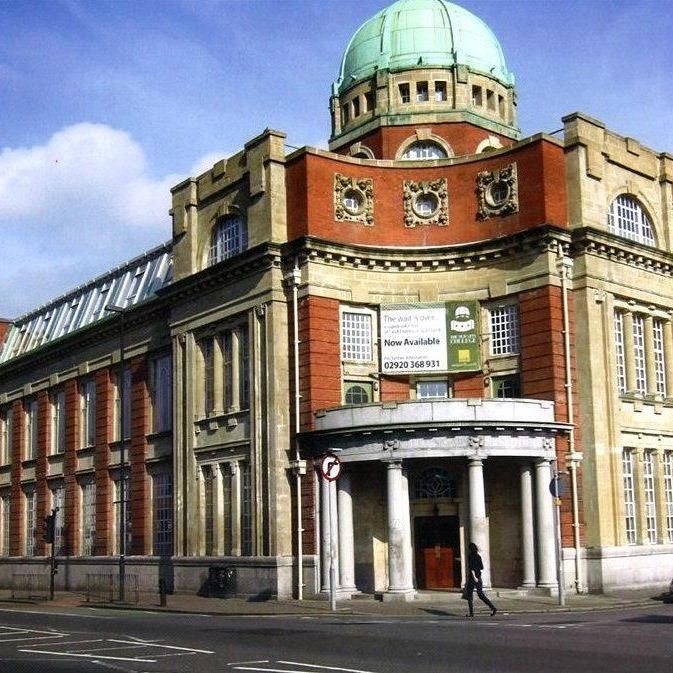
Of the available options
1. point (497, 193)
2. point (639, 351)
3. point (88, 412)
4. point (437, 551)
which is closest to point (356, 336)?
point (497, 193)

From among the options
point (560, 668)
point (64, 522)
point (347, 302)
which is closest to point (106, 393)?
point (64, 522)

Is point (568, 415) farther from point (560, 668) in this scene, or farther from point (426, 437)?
point (560, 668)

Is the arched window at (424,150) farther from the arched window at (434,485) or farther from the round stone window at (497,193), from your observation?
the arched window at (434,485)

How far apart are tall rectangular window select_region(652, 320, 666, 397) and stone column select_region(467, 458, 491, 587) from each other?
10.2m

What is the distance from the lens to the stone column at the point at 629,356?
4128 cm

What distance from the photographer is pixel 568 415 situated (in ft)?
127

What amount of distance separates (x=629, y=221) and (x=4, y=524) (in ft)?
134

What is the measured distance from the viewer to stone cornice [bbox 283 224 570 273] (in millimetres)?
39719

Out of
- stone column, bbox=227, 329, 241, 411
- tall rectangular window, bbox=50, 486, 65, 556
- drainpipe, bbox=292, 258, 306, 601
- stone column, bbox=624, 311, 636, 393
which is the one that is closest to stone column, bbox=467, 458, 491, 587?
drainpipe, bbox=292, 258, 306, 601

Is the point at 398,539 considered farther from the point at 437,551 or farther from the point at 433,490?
the point at 433,490

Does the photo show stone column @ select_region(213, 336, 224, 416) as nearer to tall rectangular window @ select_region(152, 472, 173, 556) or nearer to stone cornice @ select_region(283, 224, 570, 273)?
stone cornice @ select_region(283, 224, 570, 273)

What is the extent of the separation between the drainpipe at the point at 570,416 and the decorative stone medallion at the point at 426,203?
5.17 meters

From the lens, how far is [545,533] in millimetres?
36625

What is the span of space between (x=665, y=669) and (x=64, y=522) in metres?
46.1
